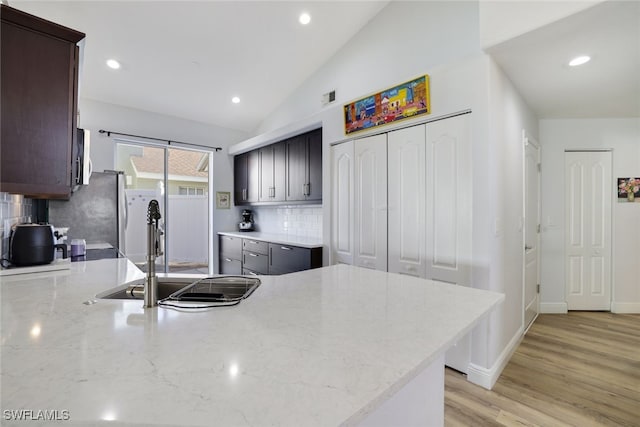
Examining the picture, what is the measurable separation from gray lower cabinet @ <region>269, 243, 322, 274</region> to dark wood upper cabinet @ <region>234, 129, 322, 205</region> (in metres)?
0.63

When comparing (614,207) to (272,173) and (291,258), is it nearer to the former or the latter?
(291,258)

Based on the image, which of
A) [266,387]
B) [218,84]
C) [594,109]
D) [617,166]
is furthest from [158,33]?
[617,166]

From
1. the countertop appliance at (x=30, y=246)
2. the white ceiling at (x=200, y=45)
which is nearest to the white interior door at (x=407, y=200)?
the white ceiling at (x=200, y=45)

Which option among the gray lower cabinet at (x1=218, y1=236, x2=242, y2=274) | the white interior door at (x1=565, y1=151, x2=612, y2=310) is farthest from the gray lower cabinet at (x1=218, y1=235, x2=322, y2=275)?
the white interior door at (x1=565, y1=151, x2=612, y2=310)

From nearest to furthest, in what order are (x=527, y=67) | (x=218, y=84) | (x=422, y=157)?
(x=527, y=67), (x=422, y=157), (x=218, y=84)

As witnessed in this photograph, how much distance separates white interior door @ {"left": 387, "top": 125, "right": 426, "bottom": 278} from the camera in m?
2.41

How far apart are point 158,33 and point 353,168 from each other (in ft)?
7.94

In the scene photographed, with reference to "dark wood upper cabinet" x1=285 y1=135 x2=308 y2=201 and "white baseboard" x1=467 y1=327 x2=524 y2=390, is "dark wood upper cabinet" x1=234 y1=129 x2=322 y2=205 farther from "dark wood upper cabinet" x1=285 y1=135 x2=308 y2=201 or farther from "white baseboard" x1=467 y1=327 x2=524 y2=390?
"white baseboard" x1=467 y1=327 x2=524 y2=390

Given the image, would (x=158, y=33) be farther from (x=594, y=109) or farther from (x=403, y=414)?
(x=594, y=109)

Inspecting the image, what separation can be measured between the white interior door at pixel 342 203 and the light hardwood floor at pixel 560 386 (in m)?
1.42

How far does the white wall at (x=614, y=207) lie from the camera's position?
3.46 metres

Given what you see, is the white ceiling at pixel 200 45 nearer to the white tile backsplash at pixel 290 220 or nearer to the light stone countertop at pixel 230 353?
the white tile backsplash at pixel 290 220

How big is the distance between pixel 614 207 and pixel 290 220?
13.5 feet

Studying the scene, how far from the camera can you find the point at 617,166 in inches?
137
